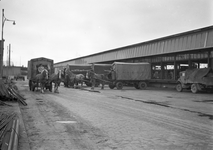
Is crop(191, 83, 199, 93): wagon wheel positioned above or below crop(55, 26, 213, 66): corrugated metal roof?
below

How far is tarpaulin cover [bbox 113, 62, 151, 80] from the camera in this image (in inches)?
1121

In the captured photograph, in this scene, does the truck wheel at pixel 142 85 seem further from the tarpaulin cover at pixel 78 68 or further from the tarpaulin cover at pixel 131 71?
the tarpaulin cover at pixel 78 68

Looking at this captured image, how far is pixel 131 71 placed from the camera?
2886cm

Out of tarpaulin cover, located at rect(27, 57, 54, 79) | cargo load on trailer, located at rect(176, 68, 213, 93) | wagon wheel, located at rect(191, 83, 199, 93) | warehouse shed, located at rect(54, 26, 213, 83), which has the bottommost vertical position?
wagon wheel, located at rect(191, 83, 199, 93)

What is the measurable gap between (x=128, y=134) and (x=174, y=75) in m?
23.6

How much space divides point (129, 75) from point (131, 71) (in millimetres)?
571

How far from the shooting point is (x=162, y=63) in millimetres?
30875

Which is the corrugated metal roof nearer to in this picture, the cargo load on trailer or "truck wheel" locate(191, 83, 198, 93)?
the cargo load on trailer

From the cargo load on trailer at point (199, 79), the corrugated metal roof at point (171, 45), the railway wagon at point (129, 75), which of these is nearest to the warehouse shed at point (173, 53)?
the corrugated metal roof at point (171, 45)

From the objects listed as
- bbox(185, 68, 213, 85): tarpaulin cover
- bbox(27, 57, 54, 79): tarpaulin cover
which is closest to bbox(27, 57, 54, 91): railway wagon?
bbox(27, 57, 54, 79): tarpaulin cover

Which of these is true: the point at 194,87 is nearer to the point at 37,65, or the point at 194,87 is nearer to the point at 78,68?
the point at 37,65

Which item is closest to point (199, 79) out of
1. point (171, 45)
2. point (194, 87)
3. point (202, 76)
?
point (202, 76)

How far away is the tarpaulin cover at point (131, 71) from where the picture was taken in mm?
28469

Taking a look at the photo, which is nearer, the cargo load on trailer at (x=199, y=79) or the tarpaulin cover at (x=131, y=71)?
the cargo load on trailer at (x=199, y=79)
